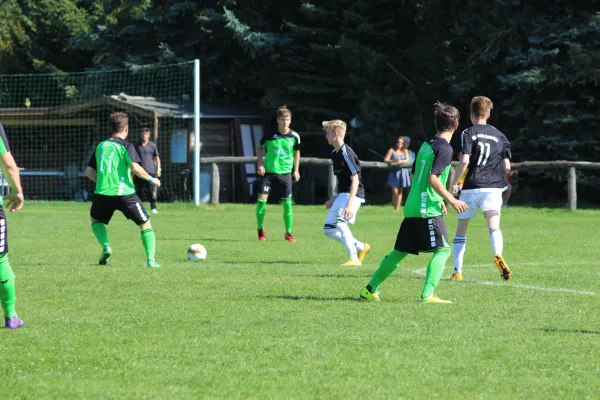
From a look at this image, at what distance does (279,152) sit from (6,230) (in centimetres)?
988

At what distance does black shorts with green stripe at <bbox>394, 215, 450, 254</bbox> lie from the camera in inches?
339

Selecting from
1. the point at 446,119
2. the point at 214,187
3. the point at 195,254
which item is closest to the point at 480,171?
the point at 446,119

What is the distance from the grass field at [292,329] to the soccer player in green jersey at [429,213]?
1.20 ft

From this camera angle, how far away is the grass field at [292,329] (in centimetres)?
570

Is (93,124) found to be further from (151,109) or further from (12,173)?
(12,173)

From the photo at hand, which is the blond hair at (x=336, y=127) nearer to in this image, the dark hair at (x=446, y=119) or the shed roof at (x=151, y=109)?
the dark hair at (x=446, y=119)

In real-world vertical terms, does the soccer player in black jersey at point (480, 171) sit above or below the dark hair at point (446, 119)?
below

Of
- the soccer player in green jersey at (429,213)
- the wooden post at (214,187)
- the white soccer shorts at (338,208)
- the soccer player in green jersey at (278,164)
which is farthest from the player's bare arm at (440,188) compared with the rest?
the wooden post at (214,187)

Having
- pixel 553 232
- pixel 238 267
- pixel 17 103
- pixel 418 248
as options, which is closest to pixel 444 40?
pixel 553 232

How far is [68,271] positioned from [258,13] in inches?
924

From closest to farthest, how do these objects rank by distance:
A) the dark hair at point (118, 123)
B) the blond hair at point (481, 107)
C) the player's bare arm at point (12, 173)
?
the player's bare arm at point (12, 173) → the blond hair at point (481, 107) → the dark hair at point (118, 123)

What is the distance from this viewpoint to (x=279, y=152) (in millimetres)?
16875

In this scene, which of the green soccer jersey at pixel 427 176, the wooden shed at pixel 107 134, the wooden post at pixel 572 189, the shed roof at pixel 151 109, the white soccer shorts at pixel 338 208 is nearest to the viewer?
the green soccer jersey at pixel 427 176

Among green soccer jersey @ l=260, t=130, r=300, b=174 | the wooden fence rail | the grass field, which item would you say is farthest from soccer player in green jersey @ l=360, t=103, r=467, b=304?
the wooden fence rail
